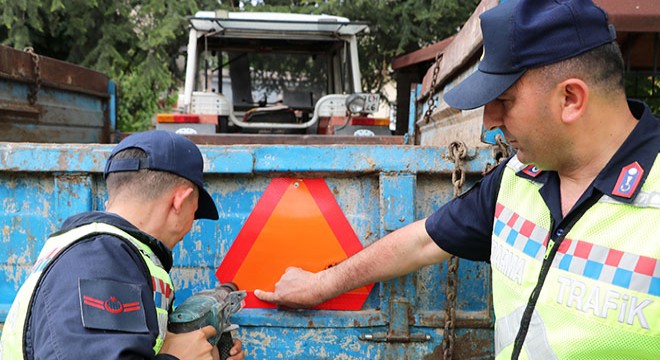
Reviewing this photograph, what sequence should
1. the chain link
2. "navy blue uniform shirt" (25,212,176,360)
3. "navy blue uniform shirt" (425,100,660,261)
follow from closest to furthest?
"navy blue uniform shirt" (25,212,176,360)
"navy blue uniform shirt" (425,100,660,261)
the chain link

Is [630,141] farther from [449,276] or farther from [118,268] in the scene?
[118,268]

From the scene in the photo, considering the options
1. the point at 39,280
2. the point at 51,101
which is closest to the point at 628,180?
the point at 39,280

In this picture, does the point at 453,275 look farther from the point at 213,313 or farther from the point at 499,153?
the point at 213,313

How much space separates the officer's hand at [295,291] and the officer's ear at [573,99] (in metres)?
0.87

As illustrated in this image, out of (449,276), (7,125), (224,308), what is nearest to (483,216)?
(449,276)

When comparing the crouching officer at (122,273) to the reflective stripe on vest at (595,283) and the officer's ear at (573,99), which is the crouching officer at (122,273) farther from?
the officer's ear at (573,99)

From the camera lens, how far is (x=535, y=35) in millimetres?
1272

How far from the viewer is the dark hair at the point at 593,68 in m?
1.27

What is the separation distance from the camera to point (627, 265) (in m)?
1.21

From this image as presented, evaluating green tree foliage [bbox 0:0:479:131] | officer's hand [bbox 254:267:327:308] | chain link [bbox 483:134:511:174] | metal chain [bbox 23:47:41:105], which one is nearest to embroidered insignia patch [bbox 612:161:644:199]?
chain link [bbox 483:134:511:174]

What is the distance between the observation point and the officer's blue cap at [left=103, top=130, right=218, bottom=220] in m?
1.50

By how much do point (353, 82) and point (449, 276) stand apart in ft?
11.9

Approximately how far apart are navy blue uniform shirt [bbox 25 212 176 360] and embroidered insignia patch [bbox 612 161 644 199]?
1.03 metres

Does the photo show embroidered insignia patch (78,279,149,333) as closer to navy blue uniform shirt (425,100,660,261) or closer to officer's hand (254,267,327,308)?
officer's hand (254,267,327,308)
